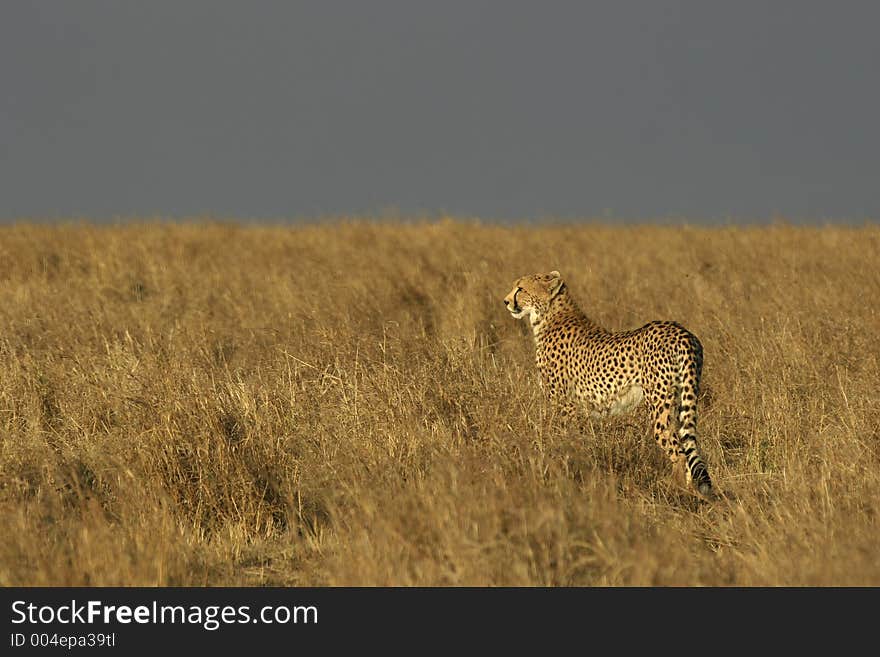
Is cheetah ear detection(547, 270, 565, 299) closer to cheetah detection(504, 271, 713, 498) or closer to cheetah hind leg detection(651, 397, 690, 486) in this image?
cheetah detection(504, 271, 713, 498)

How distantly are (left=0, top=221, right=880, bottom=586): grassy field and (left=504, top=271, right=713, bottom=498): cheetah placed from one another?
142mm

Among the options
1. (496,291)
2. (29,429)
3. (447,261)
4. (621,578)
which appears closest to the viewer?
(621,578)

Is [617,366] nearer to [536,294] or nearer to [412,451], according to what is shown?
[536,294]

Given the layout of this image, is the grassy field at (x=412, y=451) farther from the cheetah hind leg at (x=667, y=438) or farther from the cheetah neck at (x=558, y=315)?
the cheetah neck at (x=558, y=315)

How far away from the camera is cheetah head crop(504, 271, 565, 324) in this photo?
669 cm

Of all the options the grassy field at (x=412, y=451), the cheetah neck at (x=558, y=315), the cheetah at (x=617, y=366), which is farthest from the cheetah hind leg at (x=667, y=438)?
the cheetah neck at (x=558, y=315)

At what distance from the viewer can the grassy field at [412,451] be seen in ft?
12.1

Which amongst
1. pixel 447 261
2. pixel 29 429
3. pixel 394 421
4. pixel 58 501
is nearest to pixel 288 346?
pixel 29 429

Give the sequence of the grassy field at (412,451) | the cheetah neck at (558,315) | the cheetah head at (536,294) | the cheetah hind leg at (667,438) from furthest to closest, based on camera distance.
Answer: the cheetah head at (536,294)
the cheetah neck at (558,315)
the cheetah hind leg at (667,438)
the grassy field at (412,451)

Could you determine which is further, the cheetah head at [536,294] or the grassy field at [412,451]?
the cheetah head at [536,294]

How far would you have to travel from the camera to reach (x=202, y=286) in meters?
11.2

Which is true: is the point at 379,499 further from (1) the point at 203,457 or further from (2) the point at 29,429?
(2) the point at 29,429

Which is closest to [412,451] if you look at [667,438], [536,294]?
[667,438]
